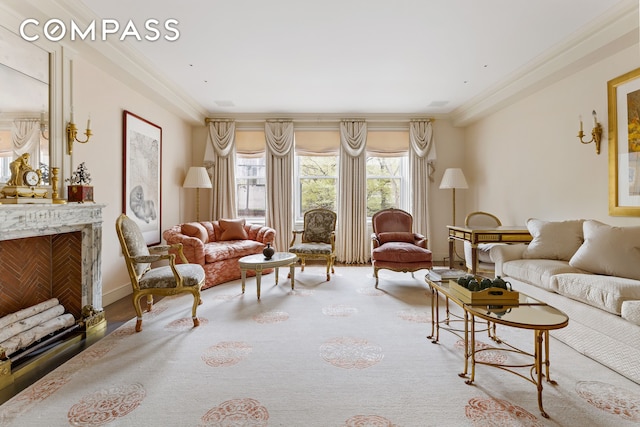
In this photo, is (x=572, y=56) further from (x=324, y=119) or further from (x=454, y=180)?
(x=324, y=119)

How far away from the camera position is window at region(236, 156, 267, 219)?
644cm

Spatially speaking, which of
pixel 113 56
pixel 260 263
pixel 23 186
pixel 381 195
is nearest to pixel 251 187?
pixel 381 195

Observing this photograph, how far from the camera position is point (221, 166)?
20.1 feet

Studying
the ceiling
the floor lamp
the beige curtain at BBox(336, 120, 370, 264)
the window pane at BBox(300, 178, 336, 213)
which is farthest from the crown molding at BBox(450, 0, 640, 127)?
the floor lamp

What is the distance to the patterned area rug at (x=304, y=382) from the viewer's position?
1.72 metres

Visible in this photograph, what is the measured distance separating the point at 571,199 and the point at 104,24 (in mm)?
5663

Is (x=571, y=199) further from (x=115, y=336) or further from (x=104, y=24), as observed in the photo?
(x=104, y=24)

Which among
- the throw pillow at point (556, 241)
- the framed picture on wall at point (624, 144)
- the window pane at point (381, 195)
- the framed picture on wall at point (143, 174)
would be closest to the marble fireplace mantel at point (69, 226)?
the framed picture on wall at point (143, 174)

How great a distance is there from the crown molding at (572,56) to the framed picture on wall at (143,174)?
5403mm

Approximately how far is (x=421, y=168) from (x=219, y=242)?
4200mm

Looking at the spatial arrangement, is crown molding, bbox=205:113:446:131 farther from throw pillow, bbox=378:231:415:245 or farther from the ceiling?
throw pillow, bbox=378:231:415:245

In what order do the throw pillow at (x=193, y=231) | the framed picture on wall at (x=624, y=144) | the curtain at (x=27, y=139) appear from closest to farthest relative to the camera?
the curtain at (x=27, y=139)
the framed picture on wall at (x=624, y=144)
the throw pillow at (x=193, y=231)

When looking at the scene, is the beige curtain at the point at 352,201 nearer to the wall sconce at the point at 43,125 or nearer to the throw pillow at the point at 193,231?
the throw pillow at the point at 193,231

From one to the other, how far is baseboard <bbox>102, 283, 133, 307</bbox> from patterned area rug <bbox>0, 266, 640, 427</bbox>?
911 millimetres
